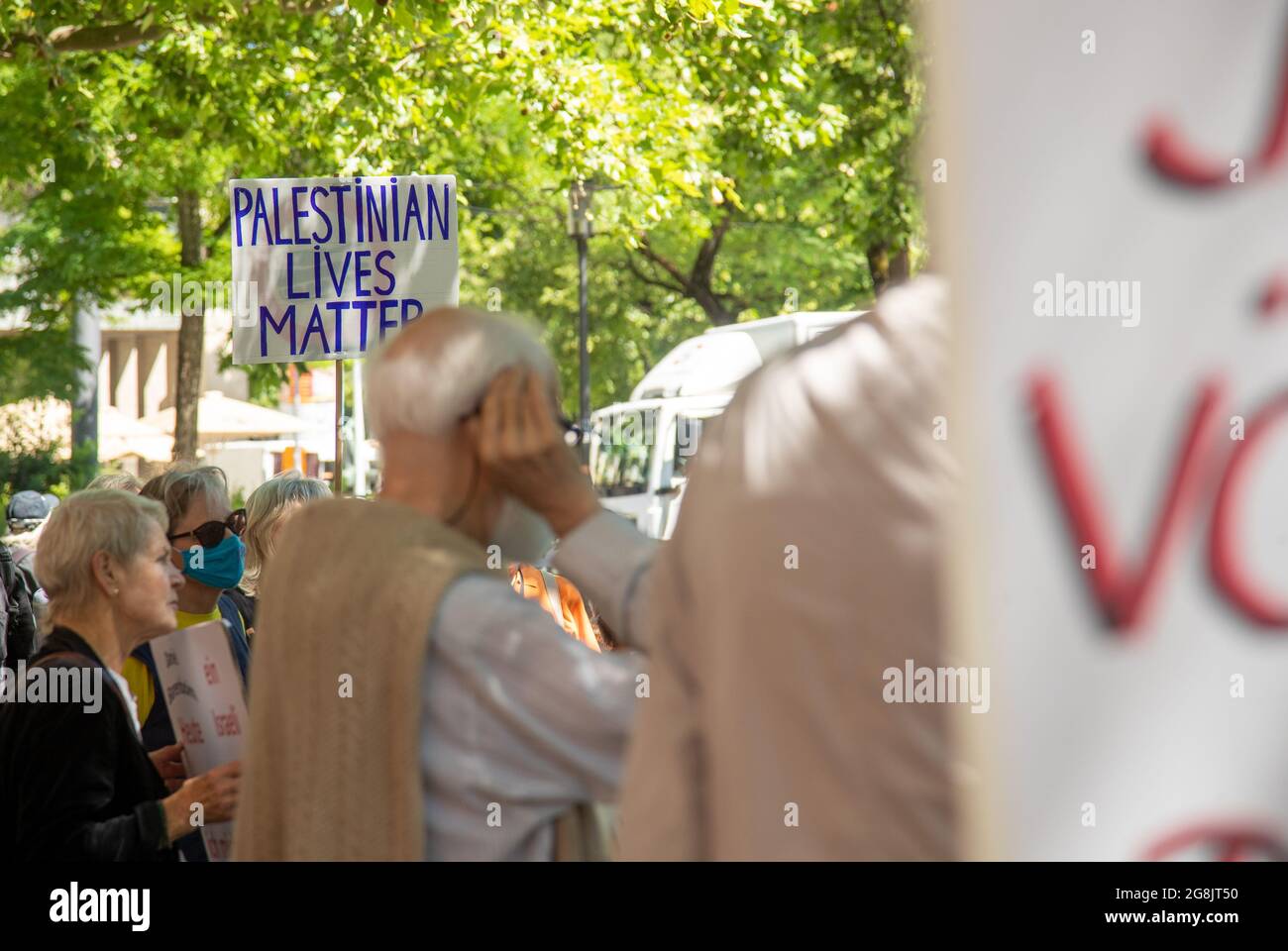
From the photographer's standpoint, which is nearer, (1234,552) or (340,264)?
(1234,552)

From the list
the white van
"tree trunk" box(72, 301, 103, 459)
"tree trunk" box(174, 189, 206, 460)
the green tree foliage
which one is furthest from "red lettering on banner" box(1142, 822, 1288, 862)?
the white van

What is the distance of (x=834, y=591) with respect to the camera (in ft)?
4.72

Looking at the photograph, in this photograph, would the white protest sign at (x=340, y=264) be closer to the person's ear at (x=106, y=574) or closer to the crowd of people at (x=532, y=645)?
the crowd of people at (x=532, y=645)

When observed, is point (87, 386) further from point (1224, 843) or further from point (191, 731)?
point (1224, 843)

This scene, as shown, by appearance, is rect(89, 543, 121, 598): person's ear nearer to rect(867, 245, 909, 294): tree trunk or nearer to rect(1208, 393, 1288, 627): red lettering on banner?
rect(1208, 393, 1288, 627): red lettering on banner

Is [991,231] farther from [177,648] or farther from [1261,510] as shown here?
[177,648]

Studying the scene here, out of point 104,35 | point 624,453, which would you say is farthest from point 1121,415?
point 624,453

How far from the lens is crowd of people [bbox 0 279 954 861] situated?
1.44 meters

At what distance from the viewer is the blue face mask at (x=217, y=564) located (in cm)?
525

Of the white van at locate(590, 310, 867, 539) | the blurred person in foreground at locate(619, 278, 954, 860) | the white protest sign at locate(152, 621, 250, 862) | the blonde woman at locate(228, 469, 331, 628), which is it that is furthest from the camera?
the white van at locate(590, 310, 867, 539)

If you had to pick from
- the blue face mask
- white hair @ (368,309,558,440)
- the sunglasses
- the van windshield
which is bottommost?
the blue face mask

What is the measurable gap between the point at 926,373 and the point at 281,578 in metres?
1.29

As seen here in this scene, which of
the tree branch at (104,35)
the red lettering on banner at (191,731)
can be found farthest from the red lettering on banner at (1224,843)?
the tree branch at (104,35)

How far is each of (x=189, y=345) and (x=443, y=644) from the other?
1685cm
